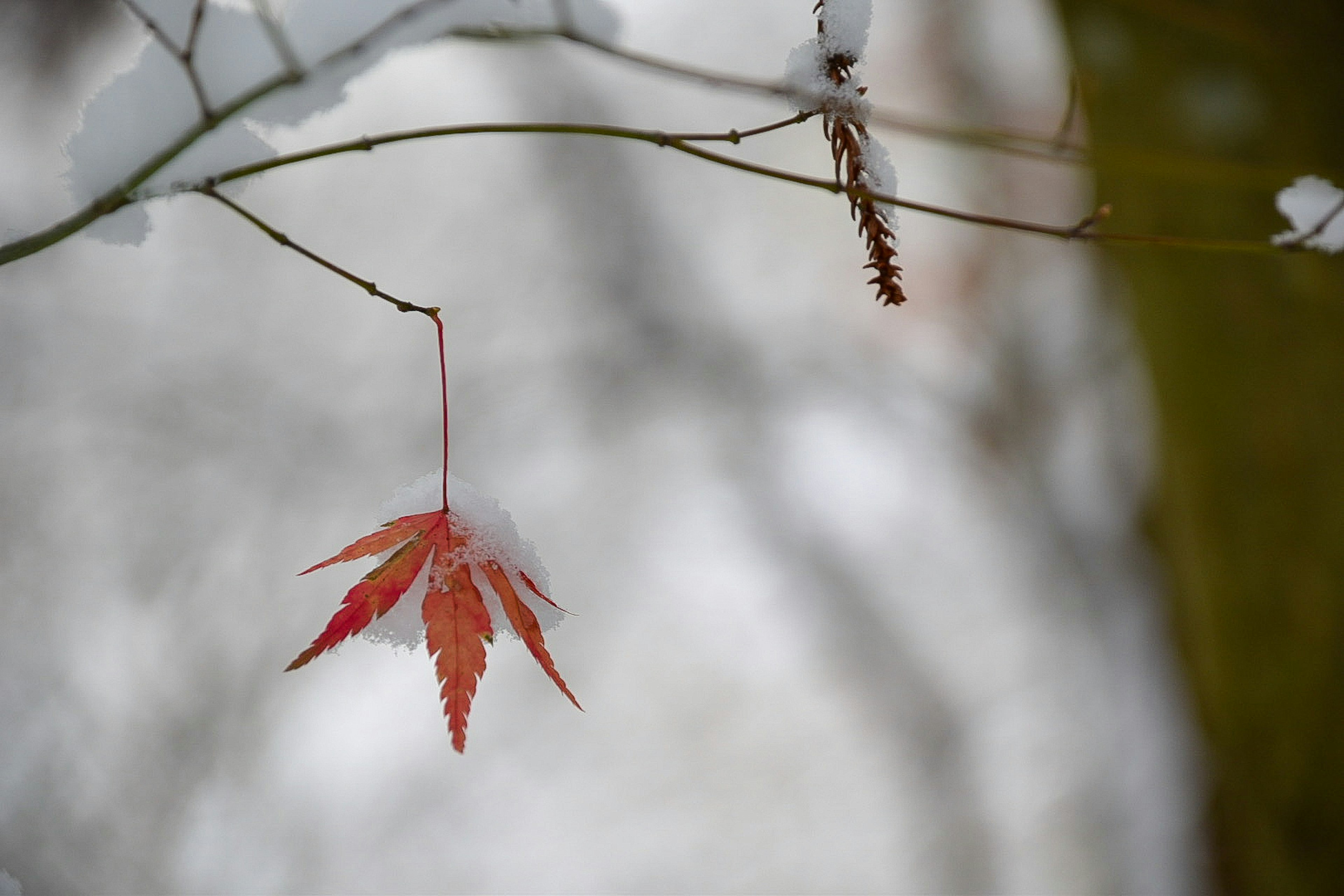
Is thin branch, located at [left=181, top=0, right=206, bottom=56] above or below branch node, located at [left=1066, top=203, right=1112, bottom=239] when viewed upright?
above

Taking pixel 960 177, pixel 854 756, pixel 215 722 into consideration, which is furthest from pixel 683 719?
pixel 960 177

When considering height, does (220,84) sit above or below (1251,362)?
below

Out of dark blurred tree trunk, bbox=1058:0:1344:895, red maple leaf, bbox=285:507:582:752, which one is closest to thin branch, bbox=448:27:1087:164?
red maple leaf, bbox=285:507:582:752

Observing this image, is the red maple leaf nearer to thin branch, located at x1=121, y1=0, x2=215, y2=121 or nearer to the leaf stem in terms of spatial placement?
the leaf stem

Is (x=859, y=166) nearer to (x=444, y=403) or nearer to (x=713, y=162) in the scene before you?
(x=713, y=162)

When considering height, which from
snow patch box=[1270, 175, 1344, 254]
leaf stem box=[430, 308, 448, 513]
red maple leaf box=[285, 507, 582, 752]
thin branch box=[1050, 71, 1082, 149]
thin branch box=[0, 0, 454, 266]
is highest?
thin branch box=[1050, 71, 1082, 149]

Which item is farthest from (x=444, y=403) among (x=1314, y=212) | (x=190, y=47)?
(x=1314, y=212)

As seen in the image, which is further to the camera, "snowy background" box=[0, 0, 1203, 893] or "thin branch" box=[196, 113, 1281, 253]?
"snowy background" box=[0, 0, 1203, 893]

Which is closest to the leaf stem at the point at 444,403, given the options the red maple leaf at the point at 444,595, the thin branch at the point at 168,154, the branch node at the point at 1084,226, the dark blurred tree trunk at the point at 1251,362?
the red maple leaf at the point at 444,595
